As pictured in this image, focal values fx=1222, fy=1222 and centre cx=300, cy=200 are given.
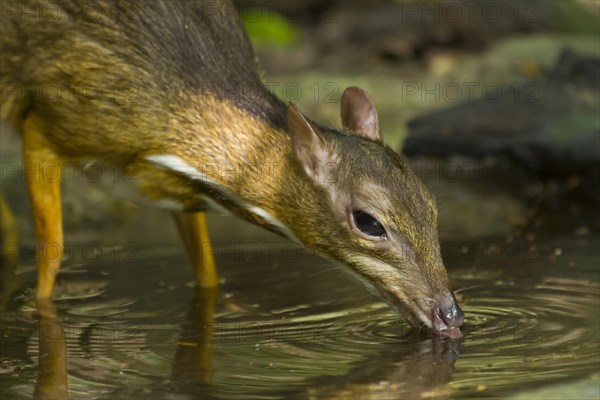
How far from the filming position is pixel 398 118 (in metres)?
14.3

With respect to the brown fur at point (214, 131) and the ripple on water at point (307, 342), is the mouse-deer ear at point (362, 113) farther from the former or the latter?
the ripple on water at point (307, 342)

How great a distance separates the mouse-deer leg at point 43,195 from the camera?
9062 millimetres

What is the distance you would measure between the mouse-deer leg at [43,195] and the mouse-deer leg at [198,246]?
3.42 ft

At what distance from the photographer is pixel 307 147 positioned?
8.01 m

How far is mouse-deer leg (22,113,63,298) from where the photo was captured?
906 cm

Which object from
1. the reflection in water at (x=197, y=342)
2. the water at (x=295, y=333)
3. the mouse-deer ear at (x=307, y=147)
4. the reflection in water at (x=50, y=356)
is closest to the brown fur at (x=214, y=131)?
the mouse-deer ear at (x=307, y=147)

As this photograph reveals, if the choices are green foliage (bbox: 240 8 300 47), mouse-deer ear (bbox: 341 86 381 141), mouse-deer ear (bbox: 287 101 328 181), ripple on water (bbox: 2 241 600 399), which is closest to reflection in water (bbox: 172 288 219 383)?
ripple on water (bbox: 2 241 600 399)

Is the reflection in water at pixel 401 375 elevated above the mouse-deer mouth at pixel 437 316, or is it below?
below

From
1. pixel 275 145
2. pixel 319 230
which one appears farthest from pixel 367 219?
pixel 275 145

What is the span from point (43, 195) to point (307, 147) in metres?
2.34

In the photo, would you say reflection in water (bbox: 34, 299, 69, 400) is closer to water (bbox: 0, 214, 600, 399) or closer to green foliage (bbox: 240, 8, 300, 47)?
water (bbox: 0, 214, 600, 399)

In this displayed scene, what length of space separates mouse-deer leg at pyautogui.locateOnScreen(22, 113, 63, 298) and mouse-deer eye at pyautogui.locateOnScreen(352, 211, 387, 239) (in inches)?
101

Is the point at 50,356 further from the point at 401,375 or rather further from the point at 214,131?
the point at 401,375

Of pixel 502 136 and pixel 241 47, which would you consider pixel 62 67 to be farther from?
pixel 502 136
